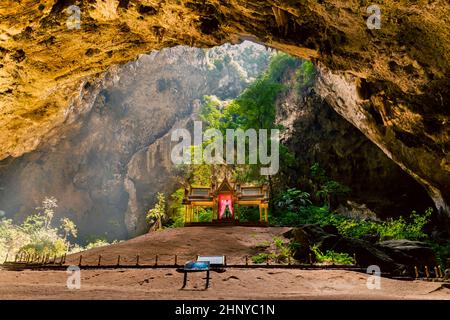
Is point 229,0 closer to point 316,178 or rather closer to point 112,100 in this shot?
point 316,178

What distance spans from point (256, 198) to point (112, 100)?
70.1 feet

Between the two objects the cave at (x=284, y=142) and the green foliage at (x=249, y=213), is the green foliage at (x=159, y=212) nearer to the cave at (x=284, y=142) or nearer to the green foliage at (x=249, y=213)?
the cave at (x=284, y=142)

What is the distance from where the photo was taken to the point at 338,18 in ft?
25.1

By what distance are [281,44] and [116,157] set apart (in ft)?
84.9

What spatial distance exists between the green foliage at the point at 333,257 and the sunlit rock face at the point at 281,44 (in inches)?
188

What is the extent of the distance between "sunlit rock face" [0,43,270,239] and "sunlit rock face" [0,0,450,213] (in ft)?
60.3

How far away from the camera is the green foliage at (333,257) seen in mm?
8391

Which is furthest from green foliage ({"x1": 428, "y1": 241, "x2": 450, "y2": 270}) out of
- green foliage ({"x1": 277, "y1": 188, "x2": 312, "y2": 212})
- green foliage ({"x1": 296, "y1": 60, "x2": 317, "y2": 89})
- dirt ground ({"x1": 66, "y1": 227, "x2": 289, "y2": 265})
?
green foliage ({"x1": 296, "y1": 60, "x2": 317, "y2": 89})

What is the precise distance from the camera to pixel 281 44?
10156 mm

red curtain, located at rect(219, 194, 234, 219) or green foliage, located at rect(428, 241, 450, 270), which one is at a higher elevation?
red curtain, located at rect(219, 194, 234, 219)

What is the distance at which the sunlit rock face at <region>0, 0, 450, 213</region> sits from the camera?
7.42 meters

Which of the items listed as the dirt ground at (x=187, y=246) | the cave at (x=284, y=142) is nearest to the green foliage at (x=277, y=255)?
the cave at (x=284, y=142)

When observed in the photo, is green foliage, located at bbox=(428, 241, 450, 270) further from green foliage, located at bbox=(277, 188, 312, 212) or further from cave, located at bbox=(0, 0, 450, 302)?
green foliage, located at bbox=(277, 188, 312, 212)

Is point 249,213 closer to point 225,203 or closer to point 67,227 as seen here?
point 225,203
